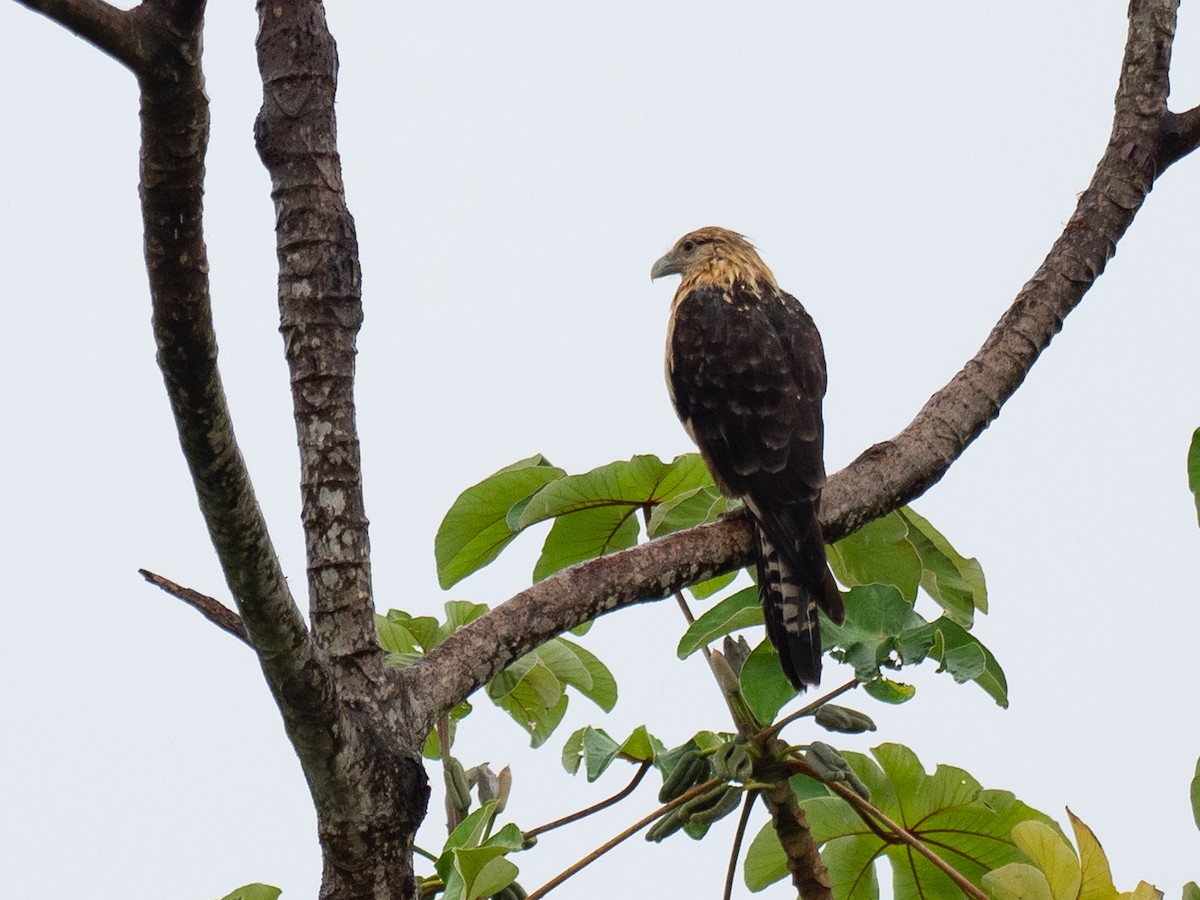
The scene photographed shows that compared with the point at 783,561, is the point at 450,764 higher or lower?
lower

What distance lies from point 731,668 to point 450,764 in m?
0.68

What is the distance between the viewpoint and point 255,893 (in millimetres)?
2777

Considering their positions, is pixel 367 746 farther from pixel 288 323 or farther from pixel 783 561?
pixel 783 561

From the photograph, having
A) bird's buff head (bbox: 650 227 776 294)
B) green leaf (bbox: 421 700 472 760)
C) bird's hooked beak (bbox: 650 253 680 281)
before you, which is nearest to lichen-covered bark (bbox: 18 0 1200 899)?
green leaf (bbox: 421 700 472 760)

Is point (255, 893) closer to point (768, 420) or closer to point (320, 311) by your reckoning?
point (320, 311)

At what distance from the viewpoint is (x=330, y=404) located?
8.88ft

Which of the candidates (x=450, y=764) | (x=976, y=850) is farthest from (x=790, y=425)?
(x=450, y=764)

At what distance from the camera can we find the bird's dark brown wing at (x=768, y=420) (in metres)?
3.90

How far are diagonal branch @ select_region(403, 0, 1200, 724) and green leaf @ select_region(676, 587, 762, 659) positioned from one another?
149 mm

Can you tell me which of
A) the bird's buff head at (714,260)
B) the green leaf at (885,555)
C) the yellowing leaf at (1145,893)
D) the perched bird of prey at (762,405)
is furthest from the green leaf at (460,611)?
the bird's buff head at (714,260)

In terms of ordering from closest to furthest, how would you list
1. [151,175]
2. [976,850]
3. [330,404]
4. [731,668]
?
[151,175]
[330,404]
[731,668]
[976,850]

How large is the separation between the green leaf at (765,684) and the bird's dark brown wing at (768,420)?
223 millimetres

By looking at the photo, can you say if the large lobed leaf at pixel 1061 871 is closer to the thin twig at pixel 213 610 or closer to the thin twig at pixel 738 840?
the thin twig at pixel 738 840

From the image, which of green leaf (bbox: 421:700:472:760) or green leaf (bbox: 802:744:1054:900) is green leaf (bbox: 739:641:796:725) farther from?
green leaf (bbox: 421:700:472:760)
